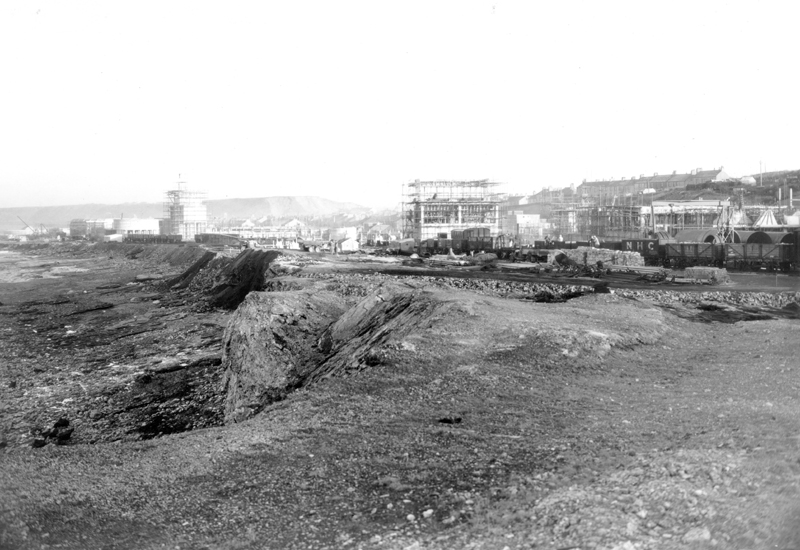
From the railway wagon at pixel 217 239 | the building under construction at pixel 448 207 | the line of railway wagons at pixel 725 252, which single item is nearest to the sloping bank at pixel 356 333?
the line of railway wagons at pixel 725 252

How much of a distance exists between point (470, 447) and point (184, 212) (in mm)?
128579

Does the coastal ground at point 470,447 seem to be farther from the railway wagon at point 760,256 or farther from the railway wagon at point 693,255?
the railway wagon at point 693,255

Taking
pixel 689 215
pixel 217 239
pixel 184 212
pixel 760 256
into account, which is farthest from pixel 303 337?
pixel 184 212

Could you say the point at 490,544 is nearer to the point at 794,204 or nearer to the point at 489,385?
the point at 489,385

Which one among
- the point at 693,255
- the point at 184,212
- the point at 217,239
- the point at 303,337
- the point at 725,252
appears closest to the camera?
the point at 303,337

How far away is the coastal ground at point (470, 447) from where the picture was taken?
5707 millimetres

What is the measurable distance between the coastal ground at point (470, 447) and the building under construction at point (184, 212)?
379 ft

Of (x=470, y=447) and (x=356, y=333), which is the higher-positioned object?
(x=356, y=333)

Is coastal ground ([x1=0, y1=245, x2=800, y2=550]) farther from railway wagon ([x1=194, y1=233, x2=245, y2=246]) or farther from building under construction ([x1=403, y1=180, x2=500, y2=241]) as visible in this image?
railway wagon ([x1=194, y1=233, x2=245, y2=246])

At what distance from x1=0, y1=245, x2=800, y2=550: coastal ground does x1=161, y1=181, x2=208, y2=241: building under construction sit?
379ft

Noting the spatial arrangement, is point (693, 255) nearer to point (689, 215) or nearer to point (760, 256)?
point (760, 256)

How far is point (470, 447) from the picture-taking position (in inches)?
304

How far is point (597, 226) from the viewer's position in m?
59.5

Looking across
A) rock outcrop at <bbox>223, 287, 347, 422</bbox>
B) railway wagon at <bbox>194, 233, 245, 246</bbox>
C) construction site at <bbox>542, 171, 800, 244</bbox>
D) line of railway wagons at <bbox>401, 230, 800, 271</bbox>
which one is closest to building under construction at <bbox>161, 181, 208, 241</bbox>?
railway wagon at <bbox>194, 233, 245, 246</bbox>
